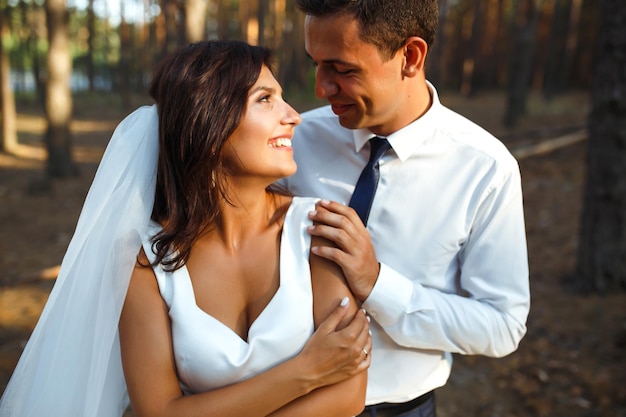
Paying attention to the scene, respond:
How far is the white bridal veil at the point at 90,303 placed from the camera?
5.89ft

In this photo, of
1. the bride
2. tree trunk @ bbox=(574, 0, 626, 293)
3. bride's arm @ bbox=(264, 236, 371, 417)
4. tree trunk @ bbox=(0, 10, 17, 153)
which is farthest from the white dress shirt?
tree trunk @ bbox=(0, 10, 17, 153)

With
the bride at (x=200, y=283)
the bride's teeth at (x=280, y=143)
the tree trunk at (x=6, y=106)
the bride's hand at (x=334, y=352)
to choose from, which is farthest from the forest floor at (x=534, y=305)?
the bride's hand at (x=334, y=352)

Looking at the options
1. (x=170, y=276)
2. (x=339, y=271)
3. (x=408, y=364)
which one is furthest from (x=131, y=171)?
(x=408, y=364)

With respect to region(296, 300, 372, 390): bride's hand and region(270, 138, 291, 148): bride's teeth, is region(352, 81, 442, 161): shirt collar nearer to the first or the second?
region(270, 138, 291, 148): bride's teeth

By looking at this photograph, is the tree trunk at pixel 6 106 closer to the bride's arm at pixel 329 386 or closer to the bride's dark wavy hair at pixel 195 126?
the bride's dark wavy hair at pixel 195 126

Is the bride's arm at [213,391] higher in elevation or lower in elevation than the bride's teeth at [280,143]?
lower

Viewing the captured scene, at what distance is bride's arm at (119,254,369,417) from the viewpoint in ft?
5.28

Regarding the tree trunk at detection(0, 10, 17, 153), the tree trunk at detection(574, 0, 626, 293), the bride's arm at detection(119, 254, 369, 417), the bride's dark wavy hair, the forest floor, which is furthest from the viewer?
the tree trunk at detection(0, 10, 17, 153)

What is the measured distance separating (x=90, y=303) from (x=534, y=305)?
4.69m

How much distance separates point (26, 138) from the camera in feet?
55.5

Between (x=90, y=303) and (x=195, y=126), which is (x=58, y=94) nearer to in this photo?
(x=90, y=303)

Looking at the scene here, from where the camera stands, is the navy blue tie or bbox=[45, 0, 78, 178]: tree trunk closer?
the navy blue tie

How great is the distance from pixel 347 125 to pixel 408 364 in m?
0.90

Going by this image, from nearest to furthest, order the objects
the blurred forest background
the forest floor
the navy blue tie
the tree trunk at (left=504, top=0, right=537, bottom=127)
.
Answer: the navy blue tie → the forest floor → the blurred forest background → the tree trunk at (left=504, top=0, right=537, bottom=127)
